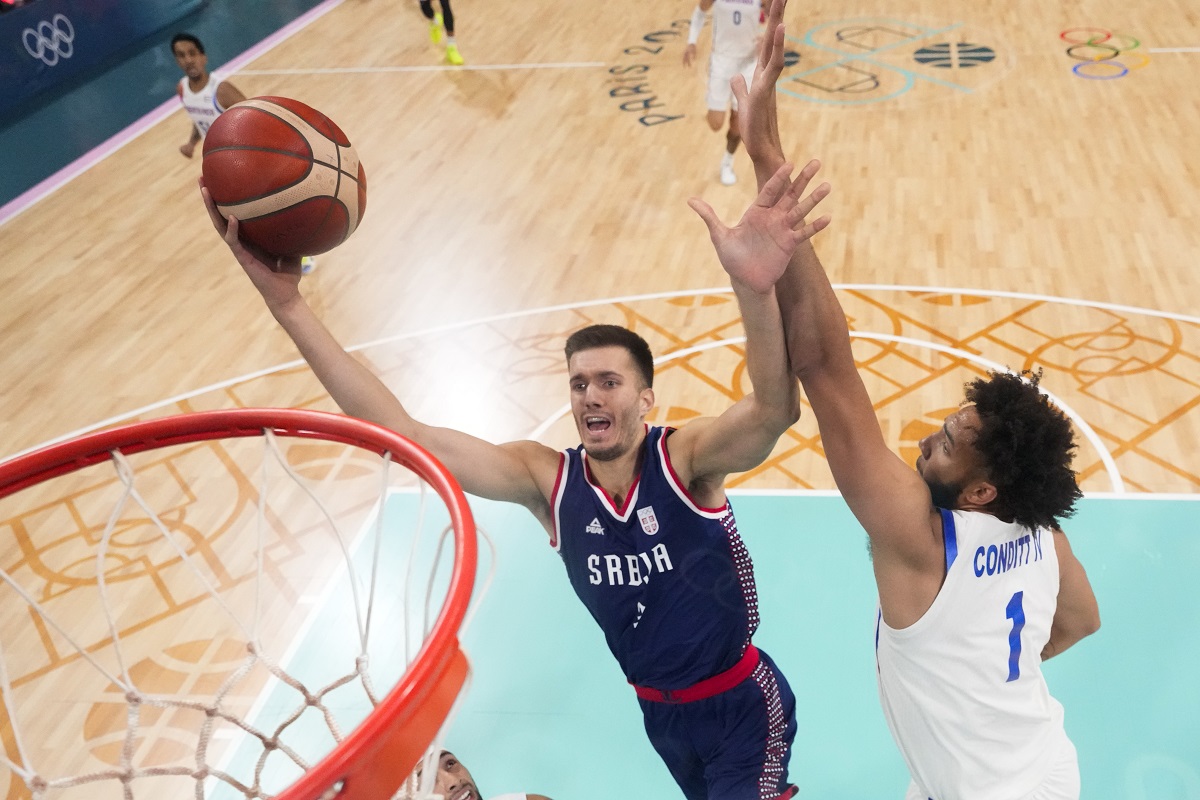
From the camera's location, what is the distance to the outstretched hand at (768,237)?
Answer: 192 centimetres

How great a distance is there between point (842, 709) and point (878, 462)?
213cm

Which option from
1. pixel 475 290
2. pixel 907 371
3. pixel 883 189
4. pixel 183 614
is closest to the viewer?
pixel 183 614

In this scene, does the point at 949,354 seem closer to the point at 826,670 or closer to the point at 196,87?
the point at 826,670

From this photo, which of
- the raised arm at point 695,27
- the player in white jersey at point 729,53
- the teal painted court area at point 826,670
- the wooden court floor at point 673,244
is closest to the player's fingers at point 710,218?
the teal painted court area at point 826,670

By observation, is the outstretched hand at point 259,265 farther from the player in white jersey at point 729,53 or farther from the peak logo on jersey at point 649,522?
the player in white jersey at point 729,53

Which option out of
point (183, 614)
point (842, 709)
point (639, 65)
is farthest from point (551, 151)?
point (842, 709)

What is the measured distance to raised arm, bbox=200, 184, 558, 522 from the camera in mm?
2471

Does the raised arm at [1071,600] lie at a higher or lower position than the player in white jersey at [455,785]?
higher

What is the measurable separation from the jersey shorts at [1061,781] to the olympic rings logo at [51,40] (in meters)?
10.9

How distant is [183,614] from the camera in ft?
15.2

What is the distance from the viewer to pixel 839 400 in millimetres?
2061

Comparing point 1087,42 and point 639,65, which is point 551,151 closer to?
point 639,65

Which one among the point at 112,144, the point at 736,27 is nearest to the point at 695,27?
the point at 736,27

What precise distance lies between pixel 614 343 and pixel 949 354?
3.54 metres
